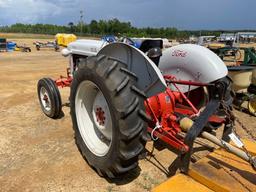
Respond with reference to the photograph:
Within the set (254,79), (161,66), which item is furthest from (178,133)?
(254,79)

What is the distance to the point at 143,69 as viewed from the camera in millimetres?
2750

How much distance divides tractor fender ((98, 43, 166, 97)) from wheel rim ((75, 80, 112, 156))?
0.43 metres

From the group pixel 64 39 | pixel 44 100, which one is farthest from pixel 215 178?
pixel 64 39

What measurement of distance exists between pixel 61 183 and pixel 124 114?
1.10 m

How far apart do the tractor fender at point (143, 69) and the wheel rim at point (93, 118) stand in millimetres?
430

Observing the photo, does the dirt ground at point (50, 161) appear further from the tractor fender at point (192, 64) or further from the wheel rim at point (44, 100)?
the tractor fender at point (192, 64)

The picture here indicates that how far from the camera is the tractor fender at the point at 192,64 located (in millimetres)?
3244

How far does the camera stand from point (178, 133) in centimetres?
293

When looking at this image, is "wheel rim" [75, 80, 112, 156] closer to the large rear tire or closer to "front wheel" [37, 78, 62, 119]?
the large rear tire

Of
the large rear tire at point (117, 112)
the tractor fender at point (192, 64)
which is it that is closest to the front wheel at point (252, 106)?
the tractor fender at point (192, 64)

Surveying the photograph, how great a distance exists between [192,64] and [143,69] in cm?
92

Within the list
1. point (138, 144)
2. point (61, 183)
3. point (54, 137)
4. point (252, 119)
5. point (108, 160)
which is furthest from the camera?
point (252, 119)

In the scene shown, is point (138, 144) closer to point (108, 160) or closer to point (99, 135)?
point (108, 160)

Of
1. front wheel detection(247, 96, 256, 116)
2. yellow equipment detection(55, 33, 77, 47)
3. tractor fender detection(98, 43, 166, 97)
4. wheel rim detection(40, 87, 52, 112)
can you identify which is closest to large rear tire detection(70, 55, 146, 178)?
tractor fender detection(98, 43, 166, 97)
